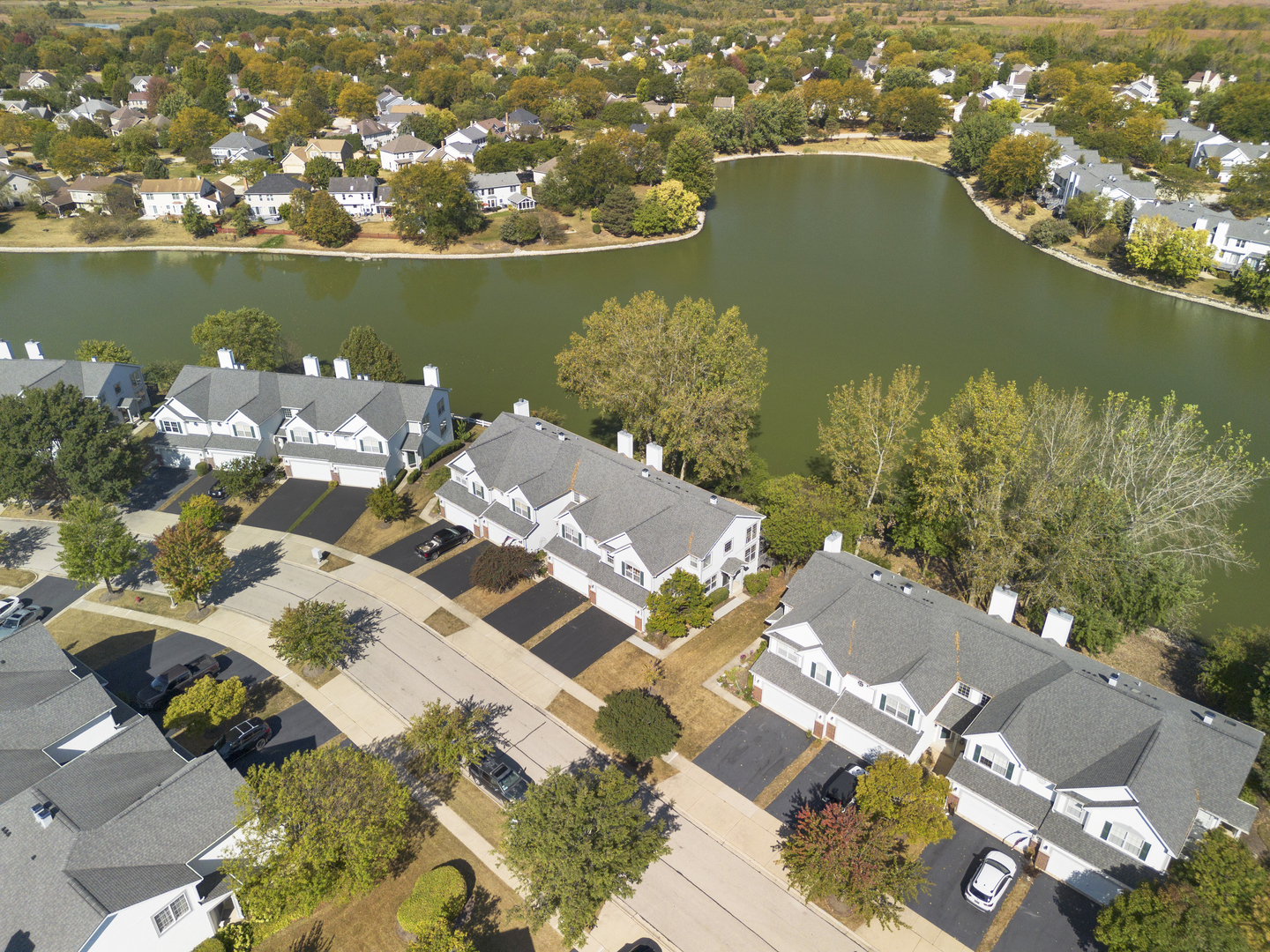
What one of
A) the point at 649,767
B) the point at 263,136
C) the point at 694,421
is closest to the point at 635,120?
the point at 263,136

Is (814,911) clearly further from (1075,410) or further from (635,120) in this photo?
(635,120)

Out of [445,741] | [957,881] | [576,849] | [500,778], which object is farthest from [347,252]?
[957,881]

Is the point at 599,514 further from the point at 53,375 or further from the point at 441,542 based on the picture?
the point at 53,375

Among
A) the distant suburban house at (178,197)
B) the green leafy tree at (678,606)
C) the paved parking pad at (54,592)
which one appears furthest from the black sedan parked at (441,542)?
the distant suburban house at (178,197)

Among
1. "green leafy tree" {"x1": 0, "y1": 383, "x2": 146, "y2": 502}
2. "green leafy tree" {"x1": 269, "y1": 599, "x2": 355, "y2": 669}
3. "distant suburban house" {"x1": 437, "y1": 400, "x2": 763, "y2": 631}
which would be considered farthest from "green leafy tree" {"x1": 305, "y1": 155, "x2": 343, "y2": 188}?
"green leafy tree" {"x1": 269, "y1": 599, "x2": 355, "y2": 669}

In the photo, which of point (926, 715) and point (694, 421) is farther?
point (694, 421)

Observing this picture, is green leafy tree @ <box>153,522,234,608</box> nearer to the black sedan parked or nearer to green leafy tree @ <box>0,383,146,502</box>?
green leafy tree @ <box>0,383,146,502</box>
